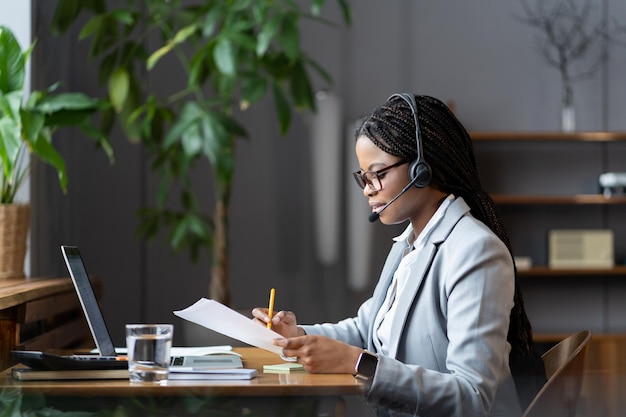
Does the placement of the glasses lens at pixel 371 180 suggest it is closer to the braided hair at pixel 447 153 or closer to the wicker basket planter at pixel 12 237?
the braided hair at pixel 447 153

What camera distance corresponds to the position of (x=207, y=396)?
1.27 metres

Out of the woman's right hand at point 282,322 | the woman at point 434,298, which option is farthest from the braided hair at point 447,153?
the woman's right hand at point 282,322

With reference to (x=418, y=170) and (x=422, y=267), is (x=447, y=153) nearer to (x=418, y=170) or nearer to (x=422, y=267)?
(x=418, y=170)

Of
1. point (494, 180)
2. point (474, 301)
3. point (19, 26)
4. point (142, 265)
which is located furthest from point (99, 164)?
point (474, 301)

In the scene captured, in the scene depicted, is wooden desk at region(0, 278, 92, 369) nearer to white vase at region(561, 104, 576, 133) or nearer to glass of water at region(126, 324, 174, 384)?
glass of water at region(126, 324, 174, 384)

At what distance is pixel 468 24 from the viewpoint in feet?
16.9

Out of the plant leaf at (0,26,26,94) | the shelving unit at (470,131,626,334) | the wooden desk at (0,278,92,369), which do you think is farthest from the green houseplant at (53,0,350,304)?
the shelving unit at (470,131,626,334)

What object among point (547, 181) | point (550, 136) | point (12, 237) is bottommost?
point (12, 237)

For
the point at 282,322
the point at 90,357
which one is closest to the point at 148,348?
the point at 90,357

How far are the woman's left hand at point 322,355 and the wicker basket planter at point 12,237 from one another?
156 centimetres

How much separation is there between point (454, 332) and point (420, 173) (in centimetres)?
34

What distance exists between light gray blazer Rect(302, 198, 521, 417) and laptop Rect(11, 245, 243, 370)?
35 cm

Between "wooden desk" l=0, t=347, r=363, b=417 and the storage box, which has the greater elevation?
the storage box

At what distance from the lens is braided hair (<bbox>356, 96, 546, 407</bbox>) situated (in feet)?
6.06
